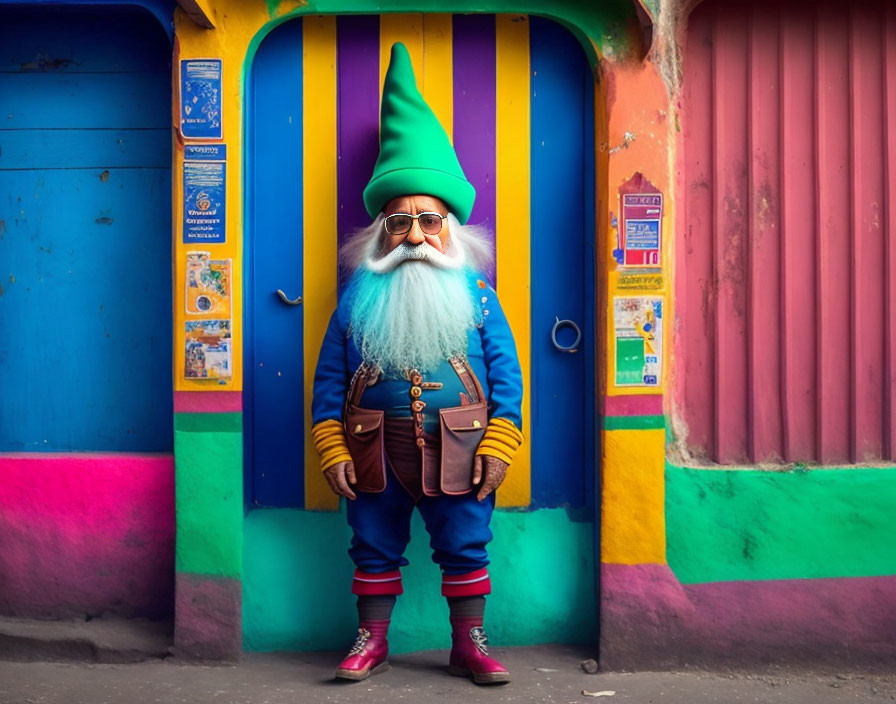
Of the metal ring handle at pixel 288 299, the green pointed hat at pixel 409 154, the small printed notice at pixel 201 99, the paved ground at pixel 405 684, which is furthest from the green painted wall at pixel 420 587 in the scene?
the small printed notice at pixel 201 99

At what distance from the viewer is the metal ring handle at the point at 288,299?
3.54 meters

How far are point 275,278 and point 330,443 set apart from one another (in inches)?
29.6

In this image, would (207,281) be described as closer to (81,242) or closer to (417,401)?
(81,242)

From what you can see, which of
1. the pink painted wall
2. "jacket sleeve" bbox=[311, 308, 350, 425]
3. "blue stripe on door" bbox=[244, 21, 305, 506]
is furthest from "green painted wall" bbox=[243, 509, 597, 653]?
"jacket sleeve" bbox=[311, 308, 350, 425]

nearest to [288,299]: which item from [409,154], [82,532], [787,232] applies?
[409,154]

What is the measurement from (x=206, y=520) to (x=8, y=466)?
2.71ft

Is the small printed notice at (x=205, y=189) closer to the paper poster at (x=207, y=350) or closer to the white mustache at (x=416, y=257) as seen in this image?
the paper poster at (x=207, y=350)

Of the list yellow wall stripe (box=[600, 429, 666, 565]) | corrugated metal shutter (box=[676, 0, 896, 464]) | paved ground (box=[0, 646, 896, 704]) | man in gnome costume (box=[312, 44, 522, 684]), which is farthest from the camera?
corrugated metal shutter (box=[676, 0, 896, 464])

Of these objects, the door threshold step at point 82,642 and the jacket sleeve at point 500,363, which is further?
the door threshold step at point 82,642

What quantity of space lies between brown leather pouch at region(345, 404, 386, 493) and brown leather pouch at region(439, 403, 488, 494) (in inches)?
8.4

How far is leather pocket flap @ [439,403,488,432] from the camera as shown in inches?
124

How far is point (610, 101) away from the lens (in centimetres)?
339

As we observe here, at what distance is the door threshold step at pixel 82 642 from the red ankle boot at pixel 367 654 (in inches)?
28.0

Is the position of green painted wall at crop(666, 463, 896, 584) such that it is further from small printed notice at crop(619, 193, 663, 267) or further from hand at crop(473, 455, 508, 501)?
small printed notice at crop(619, 193, 663, 267)
